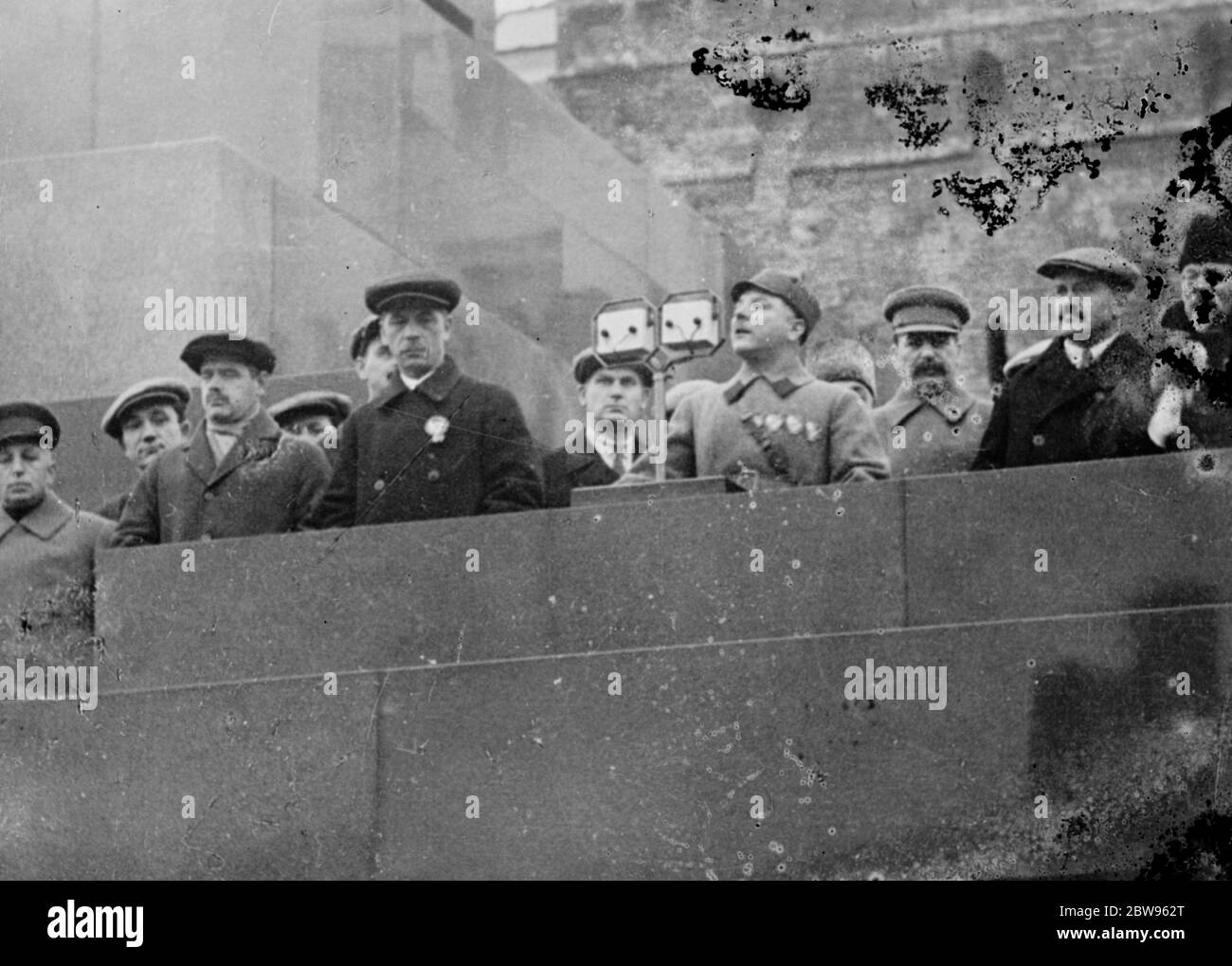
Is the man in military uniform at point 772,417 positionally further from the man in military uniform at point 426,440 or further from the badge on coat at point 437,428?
the badge on coat at point 437,428

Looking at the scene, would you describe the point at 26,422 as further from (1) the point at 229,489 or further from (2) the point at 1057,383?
(2) the point at 1057,383

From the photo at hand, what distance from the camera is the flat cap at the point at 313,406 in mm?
9719

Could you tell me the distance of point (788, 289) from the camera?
9578 mm

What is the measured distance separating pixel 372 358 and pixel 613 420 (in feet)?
2.83

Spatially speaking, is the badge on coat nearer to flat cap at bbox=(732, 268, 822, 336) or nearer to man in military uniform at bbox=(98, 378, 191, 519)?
man in military uniform at bbox=(98, 378, 191, 519)

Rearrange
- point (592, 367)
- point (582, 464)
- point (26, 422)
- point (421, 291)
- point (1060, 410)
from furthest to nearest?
point (26, 422) → point (421, 291) → point (592, 367) → point (582, 464) → point (1060, 410)

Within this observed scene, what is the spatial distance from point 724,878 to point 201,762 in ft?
5.79

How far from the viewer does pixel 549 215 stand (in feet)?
32.2

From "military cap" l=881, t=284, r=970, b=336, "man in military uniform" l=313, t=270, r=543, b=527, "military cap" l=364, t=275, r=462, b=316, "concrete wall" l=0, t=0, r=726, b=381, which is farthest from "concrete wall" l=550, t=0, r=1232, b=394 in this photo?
"man in military uniform" l=313, t=270, r=543, b=527

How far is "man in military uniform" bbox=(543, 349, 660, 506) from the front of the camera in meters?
9.48

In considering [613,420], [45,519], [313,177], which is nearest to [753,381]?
[613,420]

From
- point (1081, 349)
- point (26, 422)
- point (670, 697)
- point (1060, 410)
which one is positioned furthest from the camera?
point (26, 422)

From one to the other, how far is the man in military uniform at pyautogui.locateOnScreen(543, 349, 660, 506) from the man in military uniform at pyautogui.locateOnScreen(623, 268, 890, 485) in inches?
3.5

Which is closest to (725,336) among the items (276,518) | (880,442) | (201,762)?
(880,442)
